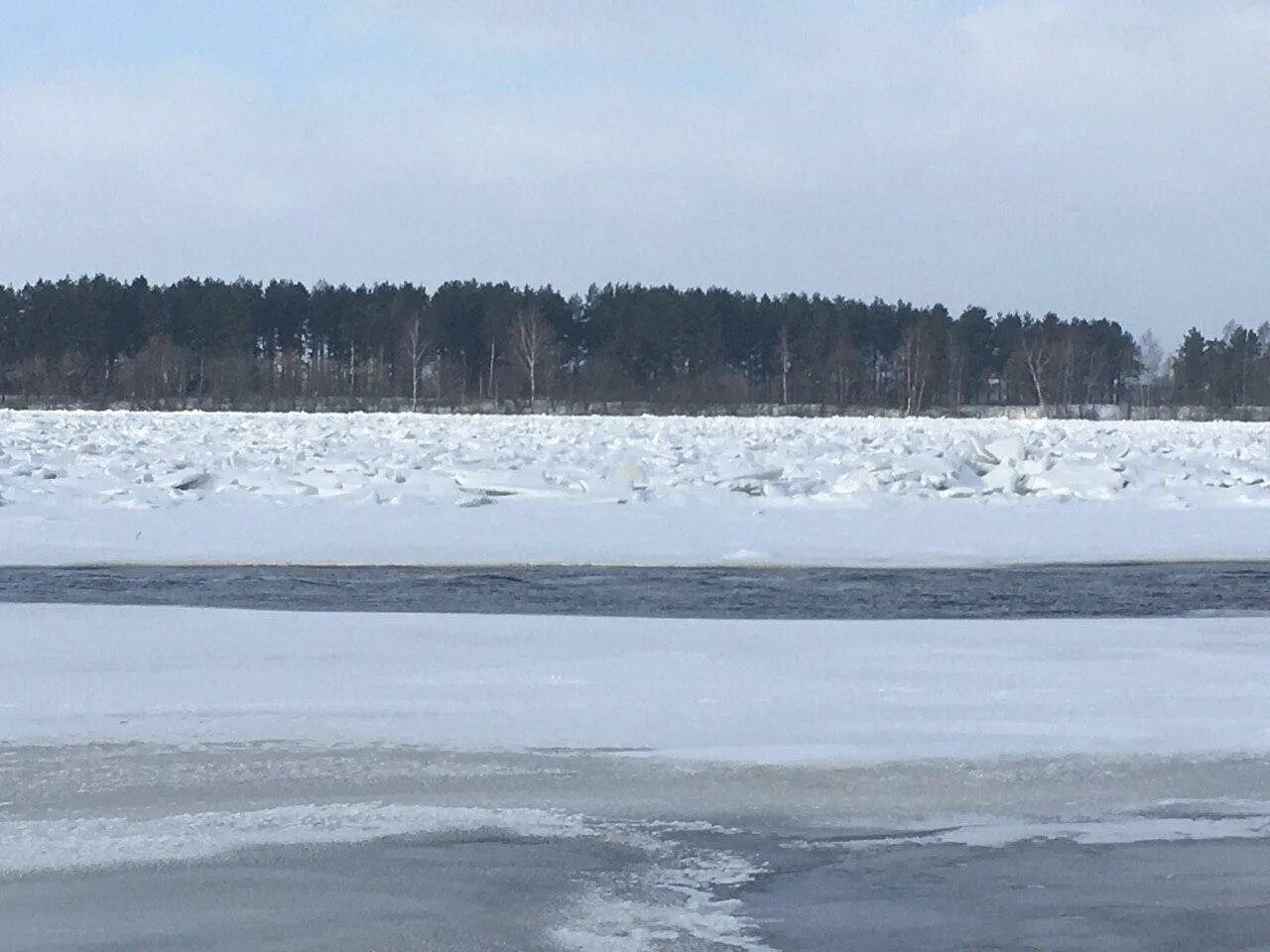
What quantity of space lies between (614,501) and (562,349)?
171 feet

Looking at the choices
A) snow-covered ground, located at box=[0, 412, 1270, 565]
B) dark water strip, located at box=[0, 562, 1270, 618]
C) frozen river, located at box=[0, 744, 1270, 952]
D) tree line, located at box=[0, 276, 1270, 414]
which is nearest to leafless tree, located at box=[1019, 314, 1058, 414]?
tree line, located at box=[0, 276, 1270, 414]

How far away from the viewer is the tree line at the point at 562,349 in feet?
199

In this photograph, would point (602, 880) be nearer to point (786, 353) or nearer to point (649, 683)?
point (649, 683)

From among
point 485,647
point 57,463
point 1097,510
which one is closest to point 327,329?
point 57,463

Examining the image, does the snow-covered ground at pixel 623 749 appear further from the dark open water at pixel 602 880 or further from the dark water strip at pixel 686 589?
the dark water strip at pixel 686 589

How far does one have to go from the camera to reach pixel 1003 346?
71938 millimetres

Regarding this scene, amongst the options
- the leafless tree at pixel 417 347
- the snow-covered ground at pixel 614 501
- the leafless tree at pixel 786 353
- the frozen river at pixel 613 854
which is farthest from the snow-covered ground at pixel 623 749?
the leafless tree at pixel 786 353

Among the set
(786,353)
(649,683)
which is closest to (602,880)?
(649,683)

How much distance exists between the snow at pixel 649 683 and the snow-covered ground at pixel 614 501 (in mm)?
4014

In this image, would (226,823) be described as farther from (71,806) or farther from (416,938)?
(416,938)

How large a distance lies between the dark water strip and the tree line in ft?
150

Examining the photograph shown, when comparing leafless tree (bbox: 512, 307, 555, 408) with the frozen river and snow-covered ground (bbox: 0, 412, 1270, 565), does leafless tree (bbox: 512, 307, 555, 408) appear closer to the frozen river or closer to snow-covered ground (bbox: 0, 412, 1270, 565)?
snow-covered ground (bbox: 0, 412, 1270, 565)

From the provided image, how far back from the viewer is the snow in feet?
17.0

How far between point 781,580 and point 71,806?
21.5 feet
